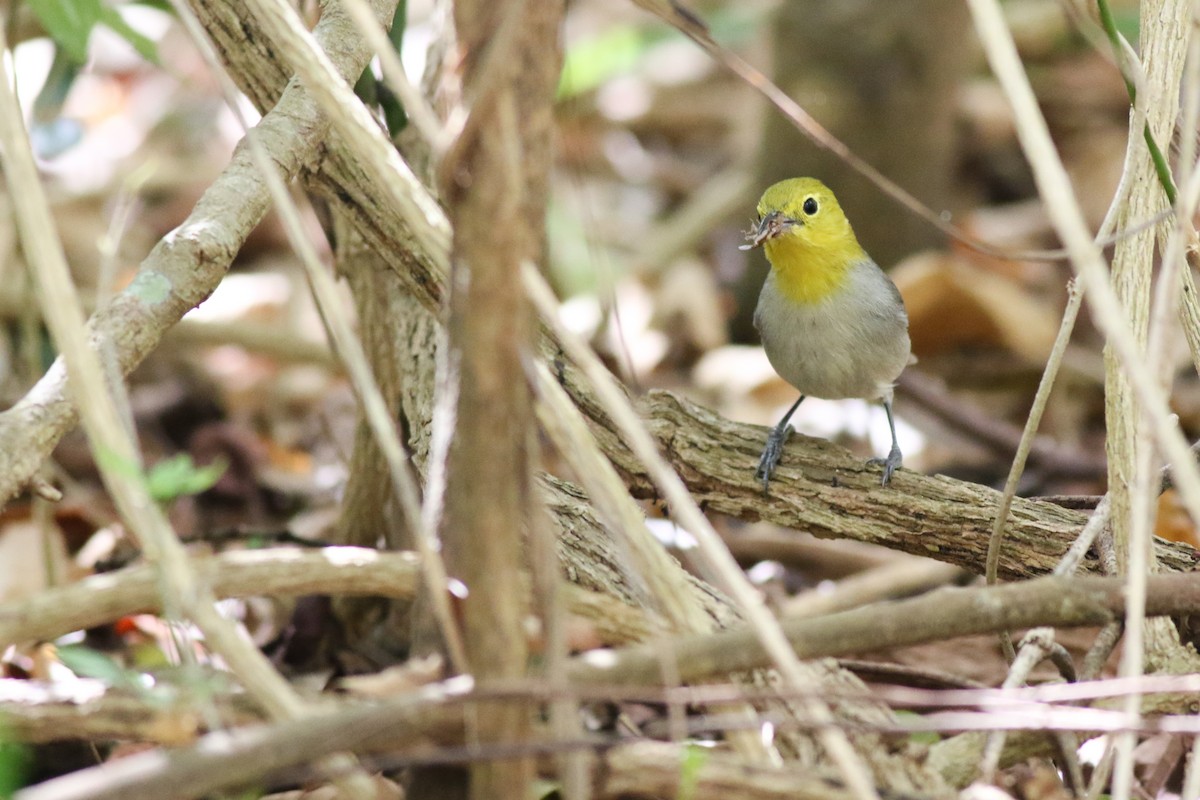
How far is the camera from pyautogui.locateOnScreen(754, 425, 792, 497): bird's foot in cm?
277

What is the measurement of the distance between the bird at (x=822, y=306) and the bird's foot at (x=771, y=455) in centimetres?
89

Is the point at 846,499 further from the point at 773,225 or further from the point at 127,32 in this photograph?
the point at 127,32

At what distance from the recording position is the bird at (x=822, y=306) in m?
3.79

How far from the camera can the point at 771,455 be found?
112 inches

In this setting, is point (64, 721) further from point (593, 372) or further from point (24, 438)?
point (593, 372)

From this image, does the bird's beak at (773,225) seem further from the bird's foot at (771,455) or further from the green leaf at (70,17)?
the green leaf at (70,17)

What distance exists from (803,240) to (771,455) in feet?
4.19

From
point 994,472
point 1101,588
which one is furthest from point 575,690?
point 994,472

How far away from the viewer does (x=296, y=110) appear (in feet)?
7.52

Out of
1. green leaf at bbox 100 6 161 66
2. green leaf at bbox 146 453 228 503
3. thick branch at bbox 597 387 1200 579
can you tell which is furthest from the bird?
green leaf at bbox 146 453 228 503

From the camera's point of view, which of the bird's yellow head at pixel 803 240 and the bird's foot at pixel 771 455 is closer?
the bird's foot at pixel 771 455

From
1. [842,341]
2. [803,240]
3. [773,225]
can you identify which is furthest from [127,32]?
[842,341]

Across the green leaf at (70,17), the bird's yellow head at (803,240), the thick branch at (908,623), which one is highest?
the green leaf at (70,17)

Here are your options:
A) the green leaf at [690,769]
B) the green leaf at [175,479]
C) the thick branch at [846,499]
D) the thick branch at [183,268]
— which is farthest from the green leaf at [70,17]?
the green leaf at [690,769]
